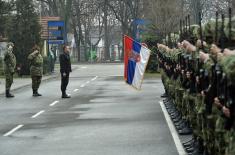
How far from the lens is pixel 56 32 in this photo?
156 ft

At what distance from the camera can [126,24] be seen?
70.3 meters

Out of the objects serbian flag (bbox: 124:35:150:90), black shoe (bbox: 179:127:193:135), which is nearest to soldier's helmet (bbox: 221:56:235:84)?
black shoe (bbox: 179:127:193:135)

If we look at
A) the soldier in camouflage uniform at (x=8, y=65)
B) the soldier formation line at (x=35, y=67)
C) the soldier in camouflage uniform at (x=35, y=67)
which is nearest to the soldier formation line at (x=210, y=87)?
the soldier formation line at (x=35, y=67)

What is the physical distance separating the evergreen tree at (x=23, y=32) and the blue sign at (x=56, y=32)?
5.08 meters

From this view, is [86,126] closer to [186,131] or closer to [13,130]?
[13,130]

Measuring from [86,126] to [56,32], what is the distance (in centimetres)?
3370

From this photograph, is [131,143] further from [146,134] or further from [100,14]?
[100,14]

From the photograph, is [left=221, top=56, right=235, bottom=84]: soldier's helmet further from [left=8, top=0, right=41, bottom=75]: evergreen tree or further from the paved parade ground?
[left=8, top=0, right=41, bottom=75]: evergreen tree

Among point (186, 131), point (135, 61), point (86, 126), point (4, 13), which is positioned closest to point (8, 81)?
point (135, 61)

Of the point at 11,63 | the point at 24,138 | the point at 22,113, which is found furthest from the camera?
the point at 11,63

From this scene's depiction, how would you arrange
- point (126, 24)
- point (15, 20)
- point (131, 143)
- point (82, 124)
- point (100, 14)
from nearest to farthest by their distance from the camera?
point (131, 143)
point (82, 124)
point (15, 20)
point (126, 24)
point (100, 14)

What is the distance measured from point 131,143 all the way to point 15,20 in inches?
1156

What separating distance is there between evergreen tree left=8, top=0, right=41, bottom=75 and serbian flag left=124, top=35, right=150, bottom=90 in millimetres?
23937

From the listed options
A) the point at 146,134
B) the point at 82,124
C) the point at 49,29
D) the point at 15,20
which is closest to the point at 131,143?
the point at 146,134
